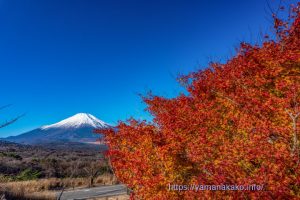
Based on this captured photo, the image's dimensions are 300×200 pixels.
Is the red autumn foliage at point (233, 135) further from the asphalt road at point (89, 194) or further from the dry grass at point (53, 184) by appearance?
the dry grass at point (53, 184)

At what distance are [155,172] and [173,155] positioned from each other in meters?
1.02

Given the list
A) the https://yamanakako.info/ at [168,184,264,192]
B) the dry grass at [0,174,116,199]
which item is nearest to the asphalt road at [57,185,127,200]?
the dry grass at [0,174,116,199]

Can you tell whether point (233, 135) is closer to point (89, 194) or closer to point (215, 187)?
point (215, 187)

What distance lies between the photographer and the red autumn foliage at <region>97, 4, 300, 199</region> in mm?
7812

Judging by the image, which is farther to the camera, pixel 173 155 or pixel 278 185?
pixel 173 155

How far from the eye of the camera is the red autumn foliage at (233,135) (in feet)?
25.6

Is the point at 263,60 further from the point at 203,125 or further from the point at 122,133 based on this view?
the point at 122,133

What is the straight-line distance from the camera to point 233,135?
10.5 metres

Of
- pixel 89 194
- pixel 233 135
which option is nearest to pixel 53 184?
pixel 89 194

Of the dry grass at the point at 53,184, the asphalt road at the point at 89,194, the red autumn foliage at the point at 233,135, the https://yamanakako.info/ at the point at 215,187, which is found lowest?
the asphalt road at the point at 89,194

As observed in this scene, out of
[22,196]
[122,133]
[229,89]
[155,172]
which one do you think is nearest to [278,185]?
[155,172]

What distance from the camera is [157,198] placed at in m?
10.1

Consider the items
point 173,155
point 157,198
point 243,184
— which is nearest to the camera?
point 243,184

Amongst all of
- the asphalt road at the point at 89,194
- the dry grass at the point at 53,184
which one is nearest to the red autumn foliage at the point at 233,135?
the asphalt road at the point at 89,194
